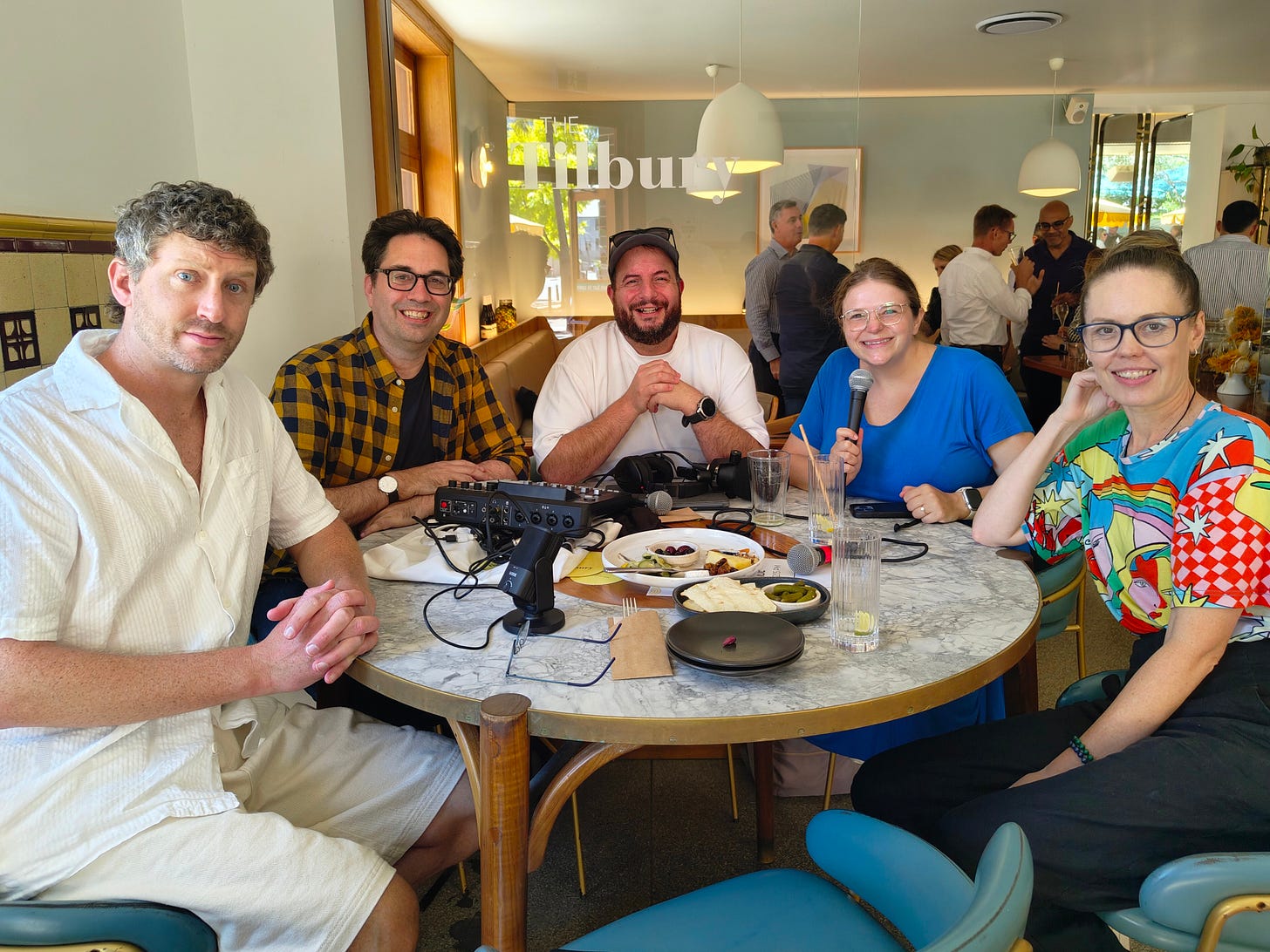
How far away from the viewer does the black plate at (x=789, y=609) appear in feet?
4.55

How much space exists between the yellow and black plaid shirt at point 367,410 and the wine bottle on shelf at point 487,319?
1.87 m

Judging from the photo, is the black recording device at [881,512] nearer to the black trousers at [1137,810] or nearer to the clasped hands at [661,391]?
the clasped hands at [661,391]

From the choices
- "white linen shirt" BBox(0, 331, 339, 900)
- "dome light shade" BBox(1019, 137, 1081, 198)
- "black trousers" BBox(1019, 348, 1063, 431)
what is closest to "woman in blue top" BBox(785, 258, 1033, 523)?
"white linen shirt" BBox(0, 331, 339, 900)

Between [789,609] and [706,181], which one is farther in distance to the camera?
[706,181]

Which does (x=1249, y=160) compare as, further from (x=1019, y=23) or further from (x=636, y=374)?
(x=636, y=374)

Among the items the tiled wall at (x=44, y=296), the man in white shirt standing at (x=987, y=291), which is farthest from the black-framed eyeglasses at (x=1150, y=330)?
the man in white shirt standing at (x=987, y=291)

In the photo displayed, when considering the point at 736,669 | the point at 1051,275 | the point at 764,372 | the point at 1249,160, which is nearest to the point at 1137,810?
the point at 736,669

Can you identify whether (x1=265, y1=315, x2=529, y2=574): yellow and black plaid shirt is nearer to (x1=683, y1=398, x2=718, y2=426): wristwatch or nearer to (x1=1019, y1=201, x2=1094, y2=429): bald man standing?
(x1=683, y1=398, x2=718, y2=426): wristwatch

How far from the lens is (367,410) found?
7.21 feet

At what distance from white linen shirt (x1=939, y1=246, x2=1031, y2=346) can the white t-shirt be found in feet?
8.95

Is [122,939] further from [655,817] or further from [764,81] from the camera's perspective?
[764,81]

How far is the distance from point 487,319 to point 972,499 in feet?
9.50

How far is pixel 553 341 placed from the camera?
4.42 metres

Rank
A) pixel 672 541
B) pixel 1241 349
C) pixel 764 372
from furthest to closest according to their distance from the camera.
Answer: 1. pixel 764 372
2. pixel 1241 349
3. pixel 672 541
